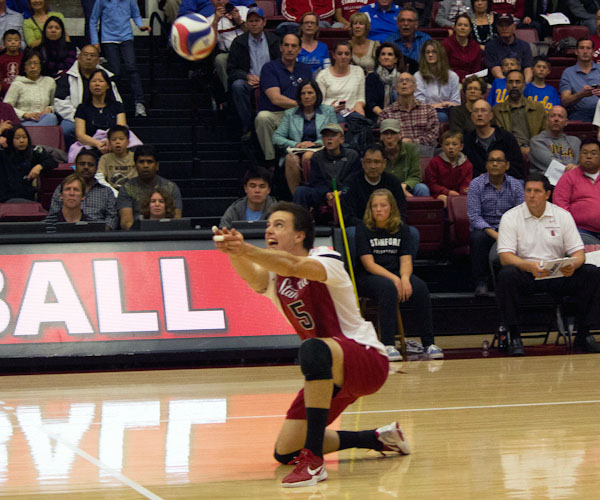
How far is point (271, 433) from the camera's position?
19.1 feet

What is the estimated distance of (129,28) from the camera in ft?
41.4

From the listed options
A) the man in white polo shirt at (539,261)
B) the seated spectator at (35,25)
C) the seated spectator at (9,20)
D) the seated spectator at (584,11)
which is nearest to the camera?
the man in white polo shirt at (539,261)

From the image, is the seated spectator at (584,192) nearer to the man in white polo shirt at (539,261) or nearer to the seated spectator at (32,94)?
the man in white polo shirt at (539,261)

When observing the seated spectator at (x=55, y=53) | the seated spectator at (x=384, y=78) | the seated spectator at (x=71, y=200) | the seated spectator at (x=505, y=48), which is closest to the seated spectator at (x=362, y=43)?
the seated spectator at (x=384, y=78)

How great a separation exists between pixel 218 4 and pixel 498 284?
5.76m

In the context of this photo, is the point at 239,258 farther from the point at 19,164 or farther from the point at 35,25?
the point at 35,25

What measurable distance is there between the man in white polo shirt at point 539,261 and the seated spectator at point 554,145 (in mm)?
1897

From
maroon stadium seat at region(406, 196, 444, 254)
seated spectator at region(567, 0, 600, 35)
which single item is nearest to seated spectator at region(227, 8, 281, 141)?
maroon stadium seat at region(406, 196, 444, 254)

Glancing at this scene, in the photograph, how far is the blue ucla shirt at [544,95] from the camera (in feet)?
40.8

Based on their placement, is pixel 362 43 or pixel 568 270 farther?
pixel 362 43

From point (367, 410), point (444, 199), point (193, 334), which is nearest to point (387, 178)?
point (444, 199)

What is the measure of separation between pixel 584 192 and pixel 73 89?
240 inches

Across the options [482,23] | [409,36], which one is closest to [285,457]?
[409,36]

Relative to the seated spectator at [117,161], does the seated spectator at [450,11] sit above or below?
above
